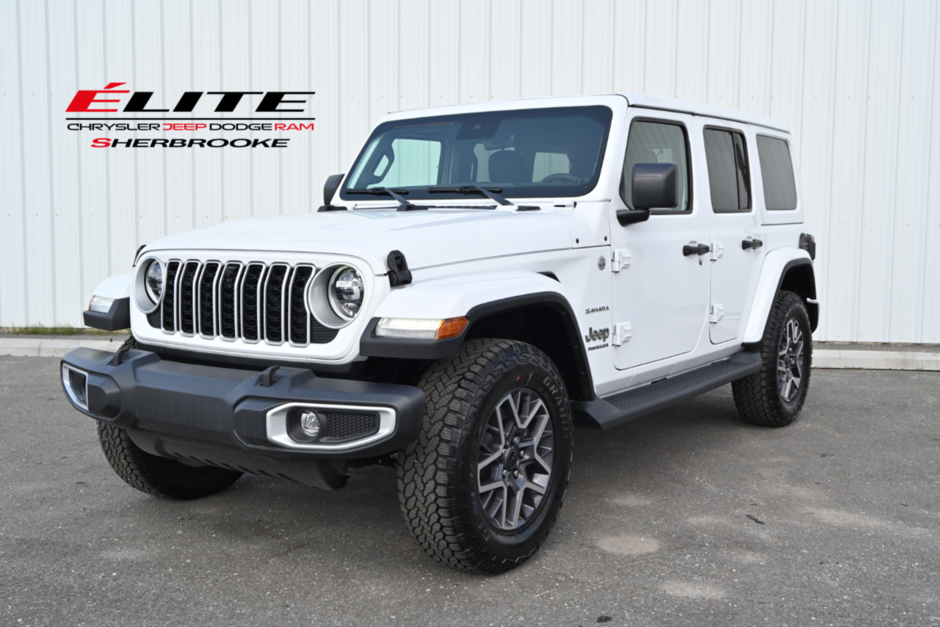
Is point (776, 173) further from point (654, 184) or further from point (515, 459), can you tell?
point (515, 459)

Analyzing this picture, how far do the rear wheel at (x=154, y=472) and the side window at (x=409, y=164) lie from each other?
67.9 inches

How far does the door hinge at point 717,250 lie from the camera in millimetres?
4844

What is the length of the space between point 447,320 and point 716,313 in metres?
2.52

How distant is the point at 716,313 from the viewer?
493 centimetres

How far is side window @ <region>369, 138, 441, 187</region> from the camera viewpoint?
449cm

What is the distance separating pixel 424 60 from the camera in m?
8.88

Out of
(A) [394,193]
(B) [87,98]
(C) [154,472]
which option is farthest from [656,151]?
(B) [87,98]

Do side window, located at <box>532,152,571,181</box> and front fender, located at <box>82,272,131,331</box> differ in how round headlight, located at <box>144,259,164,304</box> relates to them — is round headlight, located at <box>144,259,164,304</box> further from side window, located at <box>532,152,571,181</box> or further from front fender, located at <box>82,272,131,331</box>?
side window, located at <box>532,152,571,181</box>

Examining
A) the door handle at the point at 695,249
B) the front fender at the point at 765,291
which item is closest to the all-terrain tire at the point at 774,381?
the front fender at the point at 765,291

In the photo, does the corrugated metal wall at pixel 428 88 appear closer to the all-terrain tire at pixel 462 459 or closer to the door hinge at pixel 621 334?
the door hinge at pixel 621 334

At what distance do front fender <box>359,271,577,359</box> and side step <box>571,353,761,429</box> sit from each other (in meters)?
0.75

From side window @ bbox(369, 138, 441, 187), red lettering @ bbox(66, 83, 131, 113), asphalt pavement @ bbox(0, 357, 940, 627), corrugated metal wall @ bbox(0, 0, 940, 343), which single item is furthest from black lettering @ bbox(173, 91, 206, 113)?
side window @ bbox(369, 138, 441, 187)

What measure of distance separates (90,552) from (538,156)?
2665 mm

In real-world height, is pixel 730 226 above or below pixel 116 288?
above
